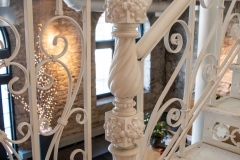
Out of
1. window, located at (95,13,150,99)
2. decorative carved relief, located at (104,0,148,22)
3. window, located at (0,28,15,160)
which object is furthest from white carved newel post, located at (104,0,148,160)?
window, located at (95,13,150,99)

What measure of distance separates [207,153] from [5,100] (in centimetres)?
441

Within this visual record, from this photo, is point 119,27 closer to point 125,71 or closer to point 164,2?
point 125,71

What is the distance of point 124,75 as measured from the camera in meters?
0.78

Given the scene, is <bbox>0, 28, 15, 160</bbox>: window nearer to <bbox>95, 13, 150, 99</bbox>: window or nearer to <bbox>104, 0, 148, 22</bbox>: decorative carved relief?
<bbox>95, 13, 150, 99</bbox>: window

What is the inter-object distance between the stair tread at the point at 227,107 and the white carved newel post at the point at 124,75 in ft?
2.03

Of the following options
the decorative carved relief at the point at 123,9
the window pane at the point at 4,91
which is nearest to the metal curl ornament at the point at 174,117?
the decorative carved relief at the point at 123,9

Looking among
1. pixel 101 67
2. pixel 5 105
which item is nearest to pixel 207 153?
pixel 5 105

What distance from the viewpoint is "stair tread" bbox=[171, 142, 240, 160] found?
1.25m

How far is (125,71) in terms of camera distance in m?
0.78

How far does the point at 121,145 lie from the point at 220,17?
81cm

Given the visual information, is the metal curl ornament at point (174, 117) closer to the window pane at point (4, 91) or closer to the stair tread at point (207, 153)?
the stair tread at point (207, 153)

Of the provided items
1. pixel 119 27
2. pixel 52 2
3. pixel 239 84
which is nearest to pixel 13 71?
pixel 52 2

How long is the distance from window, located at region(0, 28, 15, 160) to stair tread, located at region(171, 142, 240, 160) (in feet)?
13.7

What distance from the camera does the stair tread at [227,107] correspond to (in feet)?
4.23
